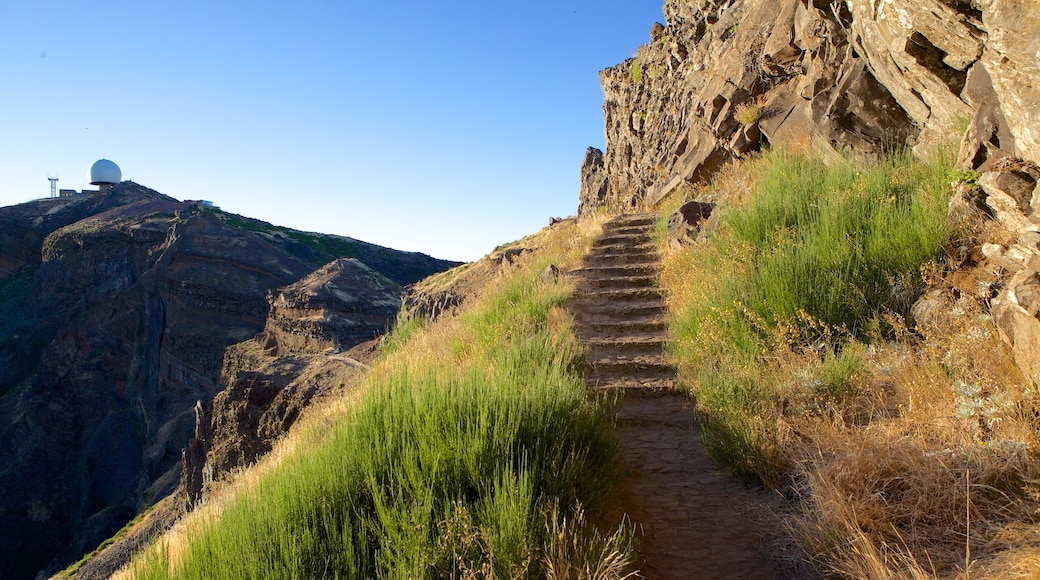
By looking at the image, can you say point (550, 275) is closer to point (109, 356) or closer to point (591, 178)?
point (591, 178)

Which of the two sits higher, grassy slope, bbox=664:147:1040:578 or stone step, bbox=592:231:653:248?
stone step, bbox=592:231:653:248

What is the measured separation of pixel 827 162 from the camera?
29.3 ft

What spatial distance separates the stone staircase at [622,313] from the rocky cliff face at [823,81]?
351 centimetres

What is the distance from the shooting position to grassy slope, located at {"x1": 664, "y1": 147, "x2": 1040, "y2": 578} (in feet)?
9.07

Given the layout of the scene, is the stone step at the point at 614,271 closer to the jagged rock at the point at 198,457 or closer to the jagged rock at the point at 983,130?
the jagged rock at the point at 983,130

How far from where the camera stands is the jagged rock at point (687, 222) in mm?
9883

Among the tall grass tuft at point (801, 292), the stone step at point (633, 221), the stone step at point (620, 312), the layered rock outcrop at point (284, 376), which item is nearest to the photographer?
the tall grass tuft at point (801, 292)

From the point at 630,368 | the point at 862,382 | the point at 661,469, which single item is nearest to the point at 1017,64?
the point at 862,382

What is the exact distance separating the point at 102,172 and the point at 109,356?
34.3 metres

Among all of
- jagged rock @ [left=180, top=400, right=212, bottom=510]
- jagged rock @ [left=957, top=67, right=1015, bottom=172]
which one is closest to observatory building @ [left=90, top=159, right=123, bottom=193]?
jagged rock @ [left=180, top=400, right=212, bottom=510]

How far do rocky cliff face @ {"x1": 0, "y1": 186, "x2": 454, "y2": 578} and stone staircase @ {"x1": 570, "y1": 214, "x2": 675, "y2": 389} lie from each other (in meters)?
19.4

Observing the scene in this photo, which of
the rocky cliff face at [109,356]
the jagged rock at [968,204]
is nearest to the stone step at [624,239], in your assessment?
the jagged rock at [968,204]

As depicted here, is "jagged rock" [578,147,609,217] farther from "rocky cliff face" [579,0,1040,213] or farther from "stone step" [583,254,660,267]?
"stone step" [583,254,660,267]

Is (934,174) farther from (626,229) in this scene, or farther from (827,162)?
(626,229)
